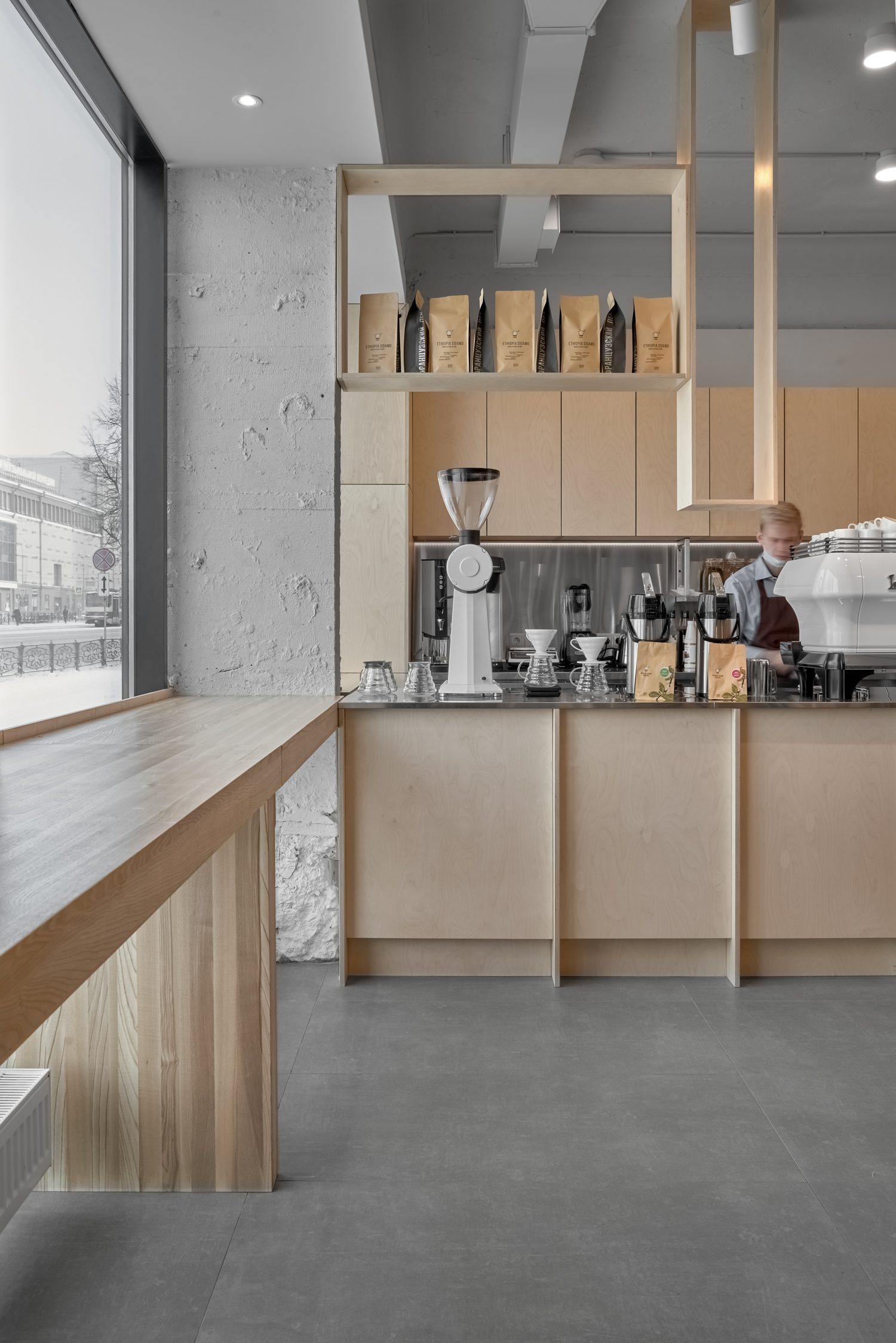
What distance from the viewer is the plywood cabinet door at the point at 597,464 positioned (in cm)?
509

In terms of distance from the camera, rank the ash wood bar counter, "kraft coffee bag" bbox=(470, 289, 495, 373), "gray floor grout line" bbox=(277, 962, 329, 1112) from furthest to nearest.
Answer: "kraft coffee bag" bbox=(470, 289, 495, 373)
"gray floor grout line" bbox=(277, 962, 329, 1112)
the ash wood bar counter

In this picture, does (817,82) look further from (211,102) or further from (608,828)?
(608,828)

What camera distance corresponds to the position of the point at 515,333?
303 cm

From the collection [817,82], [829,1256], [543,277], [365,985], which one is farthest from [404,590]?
[829,1256]

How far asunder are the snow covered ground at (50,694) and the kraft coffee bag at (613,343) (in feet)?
5.89

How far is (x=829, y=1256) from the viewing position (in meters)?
1.59

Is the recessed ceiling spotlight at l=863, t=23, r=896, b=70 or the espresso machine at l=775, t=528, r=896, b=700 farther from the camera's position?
the recessed ceiling spotlight at l=863, t=23, r=896, b=70

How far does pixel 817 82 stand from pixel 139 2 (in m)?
2.74

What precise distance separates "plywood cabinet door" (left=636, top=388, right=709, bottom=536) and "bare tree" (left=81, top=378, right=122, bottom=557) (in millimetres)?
3000

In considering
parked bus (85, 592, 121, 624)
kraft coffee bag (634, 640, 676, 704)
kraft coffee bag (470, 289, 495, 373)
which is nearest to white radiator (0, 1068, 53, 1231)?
parked bus (85, 592, 121, 624)

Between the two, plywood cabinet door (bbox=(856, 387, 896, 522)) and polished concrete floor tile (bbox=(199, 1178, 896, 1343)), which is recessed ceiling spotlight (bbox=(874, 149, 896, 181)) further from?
polished concrete floor tile (bbox=(199, 1178, 896, 1343))

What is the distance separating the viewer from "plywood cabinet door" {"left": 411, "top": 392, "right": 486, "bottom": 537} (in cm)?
509

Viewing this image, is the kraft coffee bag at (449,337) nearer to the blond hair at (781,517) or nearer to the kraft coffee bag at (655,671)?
the kraft coffee bag at (655,671)

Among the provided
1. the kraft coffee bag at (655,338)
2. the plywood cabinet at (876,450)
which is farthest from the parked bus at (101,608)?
the plywood cabinet at (876,450)
